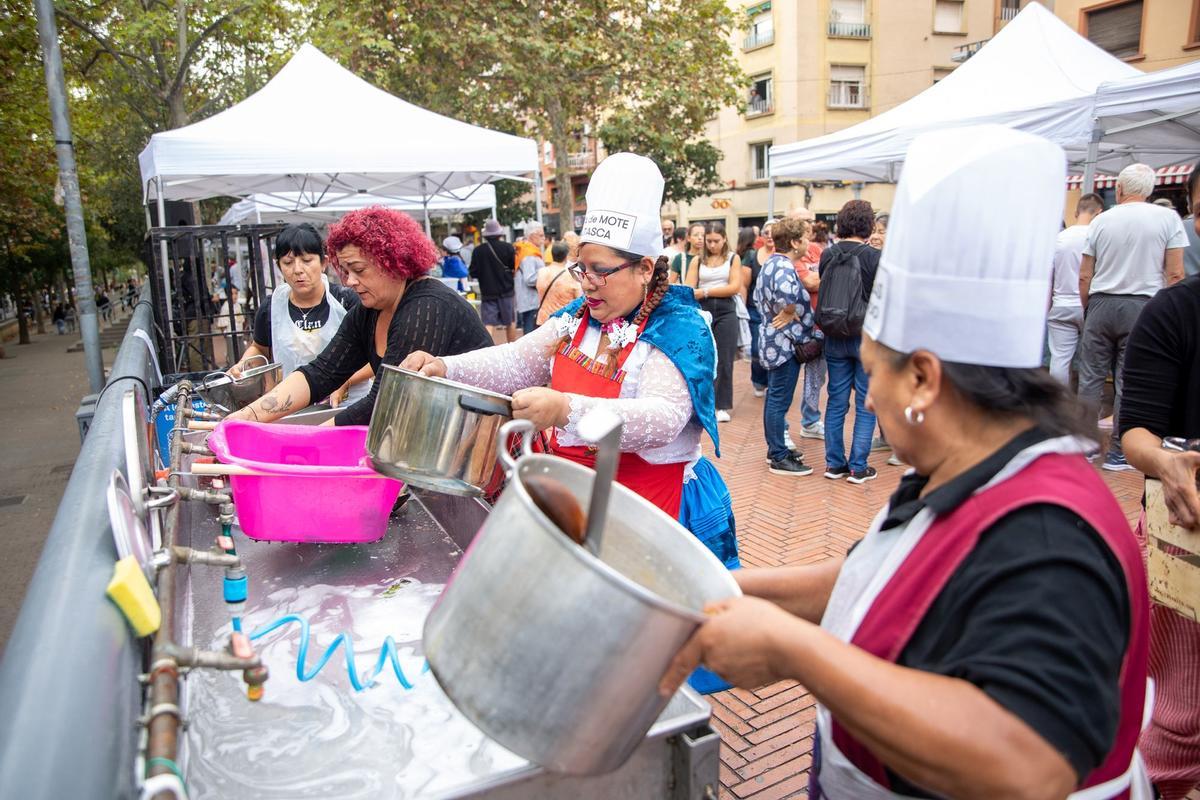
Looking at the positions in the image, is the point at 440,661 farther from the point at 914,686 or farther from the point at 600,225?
the point at 600,225

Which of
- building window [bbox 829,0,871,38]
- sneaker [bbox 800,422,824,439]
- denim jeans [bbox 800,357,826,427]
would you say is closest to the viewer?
denim jeans [bbox 800,357,826,427]

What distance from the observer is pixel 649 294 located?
2326 mm

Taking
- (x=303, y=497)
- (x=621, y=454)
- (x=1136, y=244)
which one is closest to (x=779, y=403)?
(x=1136, y=244)

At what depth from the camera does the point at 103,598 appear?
1.20 meters

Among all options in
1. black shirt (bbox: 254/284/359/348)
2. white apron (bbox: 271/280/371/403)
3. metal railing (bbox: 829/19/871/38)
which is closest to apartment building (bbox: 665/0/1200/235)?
metal railing (bbox: 829/19/871/38)

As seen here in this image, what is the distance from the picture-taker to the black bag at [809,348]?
5.98 meters

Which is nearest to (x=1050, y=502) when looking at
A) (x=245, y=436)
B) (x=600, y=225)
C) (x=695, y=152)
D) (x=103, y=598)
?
(x=103, y=598)

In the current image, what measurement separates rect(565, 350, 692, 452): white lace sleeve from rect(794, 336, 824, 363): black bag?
400cm

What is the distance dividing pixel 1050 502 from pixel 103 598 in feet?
4.28

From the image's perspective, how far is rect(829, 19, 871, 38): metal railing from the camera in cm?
2756

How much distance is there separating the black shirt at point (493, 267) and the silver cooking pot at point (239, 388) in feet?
25.8

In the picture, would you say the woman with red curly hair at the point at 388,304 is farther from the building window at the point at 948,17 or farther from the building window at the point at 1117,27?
the building window at the point at 948,17

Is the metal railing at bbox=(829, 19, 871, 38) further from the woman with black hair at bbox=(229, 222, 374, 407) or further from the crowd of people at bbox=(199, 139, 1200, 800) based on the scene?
the crowd of people at bbox=(199, 139, 1200, 800)

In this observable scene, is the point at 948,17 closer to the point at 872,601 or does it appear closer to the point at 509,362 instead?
the point at 509,362
